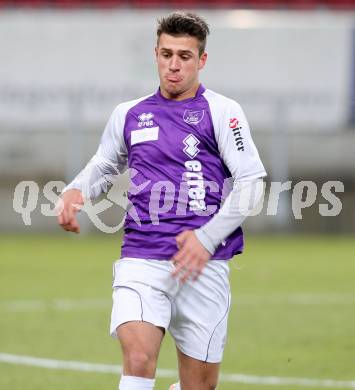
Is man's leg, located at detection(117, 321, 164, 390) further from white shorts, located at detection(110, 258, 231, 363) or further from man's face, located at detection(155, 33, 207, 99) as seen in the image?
man's face, located at detection(155, 33, 207, 99)

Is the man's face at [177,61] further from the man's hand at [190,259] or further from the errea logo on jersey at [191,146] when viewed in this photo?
the man's hand at [190,259]

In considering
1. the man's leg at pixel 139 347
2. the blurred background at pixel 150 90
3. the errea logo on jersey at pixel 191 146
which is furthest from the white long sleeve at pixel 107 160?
the blurred background at pixel 150 90

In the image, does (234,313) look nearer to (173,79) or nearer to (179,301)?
(179,301)

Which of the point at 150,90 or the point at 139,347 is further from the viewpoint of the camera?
the point at 150,90

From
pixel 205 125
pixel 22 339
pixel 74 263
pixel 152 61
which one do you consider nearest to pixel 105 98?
pixel 152 61

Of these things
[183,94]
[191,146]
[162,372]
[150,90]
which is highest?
[183,94]

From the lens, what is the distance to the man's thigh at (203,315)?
5918 millimetres

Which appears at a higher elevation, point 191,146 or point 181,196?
point 191,146

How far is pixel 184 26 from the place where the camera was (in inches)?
233

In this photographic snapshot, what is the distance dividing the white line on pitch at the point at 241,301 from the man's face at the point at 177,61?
20.1 ft

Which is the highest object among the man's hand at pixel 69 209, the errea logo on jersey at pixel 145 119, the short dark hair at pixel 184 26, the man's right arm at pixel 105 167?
the short dark hair at pixel 184 26

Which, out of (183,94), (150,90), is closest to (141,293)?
(183,94)

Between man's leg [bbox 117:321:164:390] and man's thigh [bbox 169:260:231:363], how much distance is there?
26cm

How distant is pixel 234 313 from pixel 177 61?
236 inches
